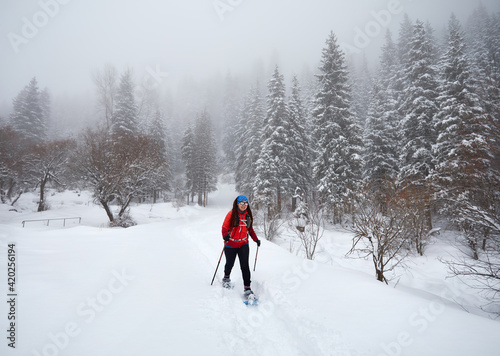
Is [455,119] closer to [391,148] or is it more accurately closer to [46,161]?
[391,148]

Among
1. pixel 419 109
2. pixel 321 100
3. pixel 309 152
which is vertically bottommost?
pixel 309 152

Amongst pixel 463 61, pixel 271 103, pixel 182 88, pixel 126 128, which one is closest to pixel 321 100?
pixel 271 103

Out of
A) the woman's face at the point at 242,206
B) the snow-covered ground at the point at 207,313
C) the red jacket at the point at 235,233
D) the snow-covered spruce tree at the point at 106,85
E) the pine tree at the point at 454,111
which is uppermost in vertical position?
the snow-covered spruce tree at the point at 106,85

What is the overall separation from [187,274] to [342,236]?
14245 mm

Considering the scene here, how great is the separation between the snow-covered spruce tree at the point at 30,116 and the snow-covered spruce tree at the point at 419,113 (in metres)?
46.9

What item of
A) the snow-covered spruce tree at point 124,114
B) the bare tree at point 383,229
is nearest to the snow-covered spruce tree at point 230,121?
the snow-covered spruce tree at point 124,114

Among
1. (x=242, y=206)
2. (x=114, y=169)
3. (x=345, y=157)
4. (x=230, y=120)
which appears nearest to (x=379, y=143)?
(x=345, y=157)

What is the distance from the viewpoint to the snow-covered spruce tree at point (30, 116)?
106ft

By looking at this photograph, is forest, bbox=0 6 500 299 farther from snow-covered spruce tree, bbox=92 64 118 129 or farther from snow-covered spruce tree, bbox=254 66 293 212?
snow-covered spruce tree, bbox=92 64 118 129

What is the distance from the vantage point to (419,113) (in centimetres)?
1750

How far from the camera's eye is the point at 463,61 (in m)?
15.0

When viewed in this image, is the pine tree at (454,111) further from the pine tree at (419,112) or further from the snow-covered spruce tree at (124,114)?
the snow-covered spruce tree at (124,114)

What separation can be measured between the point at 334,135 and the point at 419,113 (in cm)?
706

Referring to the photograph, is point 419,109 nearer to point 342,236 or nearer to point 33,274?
point 342,236
